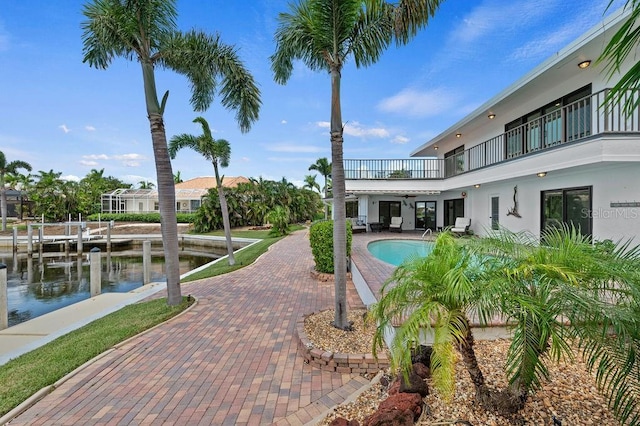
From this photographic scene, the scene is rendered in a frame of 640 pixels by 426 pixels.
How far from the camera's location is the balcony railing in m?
8.18

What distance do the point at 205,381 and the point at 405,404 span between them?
8.67 feet

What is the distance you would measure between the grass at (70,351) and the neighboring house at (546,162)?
6.39 m

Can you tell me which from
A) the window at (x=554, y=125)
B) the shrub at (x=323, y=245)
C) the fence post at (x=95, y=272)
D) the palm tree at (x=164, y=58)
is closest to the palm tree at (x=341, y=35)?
the palm tree at (x=164, y=58)

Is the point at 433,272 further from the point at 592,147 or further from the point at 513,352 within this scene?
the point at 592,147

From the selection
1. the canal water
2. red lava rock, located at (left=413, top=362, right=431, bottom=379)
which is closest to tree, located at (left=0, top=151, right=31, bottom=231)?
the canal water

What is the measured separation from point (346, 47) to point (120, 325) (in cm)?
700

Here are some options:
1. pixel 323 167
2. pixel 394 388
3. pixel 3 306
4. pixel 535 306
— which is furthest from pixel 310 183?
pixel 535 306

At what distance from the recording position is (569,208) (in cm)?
1066

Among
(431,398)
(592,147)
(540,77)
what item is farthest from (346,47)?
(540,77)

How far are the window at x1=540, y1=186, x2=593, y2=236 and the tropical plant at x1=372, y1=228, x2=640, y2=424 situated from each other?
8.49 meters

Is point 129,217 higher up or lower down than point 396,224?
higher up

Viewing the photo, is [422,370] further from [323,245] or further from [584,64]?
[584,64]

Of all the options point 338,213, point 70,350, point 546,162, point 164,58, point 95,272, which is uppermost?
point 164,58

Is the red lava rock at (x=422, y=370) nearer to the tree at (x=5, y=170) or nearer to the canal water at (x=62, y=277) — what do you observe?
the canal water at (x=62, y=277)
